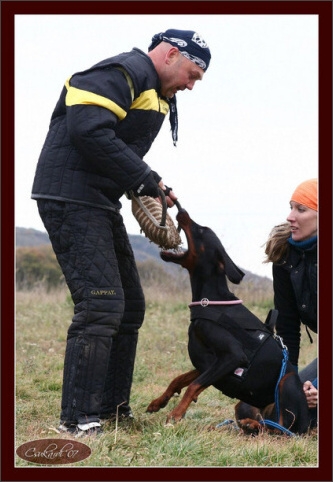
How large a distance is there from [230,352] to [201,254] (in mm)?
621

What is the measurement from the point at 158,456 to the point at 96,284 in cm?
93

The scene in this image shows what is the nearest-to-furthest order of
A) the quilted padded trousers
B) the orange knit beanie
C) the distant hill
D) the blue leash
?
the quilted padded trousers < the blue leash < the orange knit beanie < the distant hill

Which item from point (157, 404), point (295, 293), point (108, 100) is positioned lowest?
point (157, 404)

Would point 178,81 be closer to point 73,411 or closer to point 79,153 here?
point 79,153

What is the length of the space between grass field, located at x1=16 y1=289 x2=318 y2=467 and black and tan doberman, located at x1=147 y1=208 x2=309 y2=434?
19cm

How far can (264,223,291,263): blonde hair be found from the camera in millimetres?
4910

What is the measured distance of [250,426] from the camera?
4.44 metres

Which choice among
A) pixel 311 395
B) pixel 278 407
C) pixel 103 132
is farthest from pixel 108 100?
pixel 311 395

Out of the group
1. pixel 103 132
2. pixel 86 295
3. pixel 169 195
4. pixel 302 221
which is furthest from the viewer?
pixel 302 221

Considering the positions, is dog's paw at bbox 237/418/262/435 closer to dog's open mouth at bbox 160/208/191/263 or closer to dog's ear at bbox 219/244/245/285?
dog's ear at bbox 219/244/245/285

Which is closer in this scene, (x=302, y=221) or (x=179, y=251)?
(x=179, y=251)

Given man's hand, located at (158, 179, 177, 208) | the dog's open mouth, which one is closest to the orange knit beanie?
the dog's open mouth

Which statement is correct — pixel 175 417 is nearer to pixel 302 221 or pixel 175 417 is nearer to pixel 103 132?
pixel 302 221

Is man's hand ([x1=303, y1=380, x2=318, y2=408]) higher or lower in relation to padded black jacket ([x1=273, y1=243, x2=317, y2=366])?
lower
